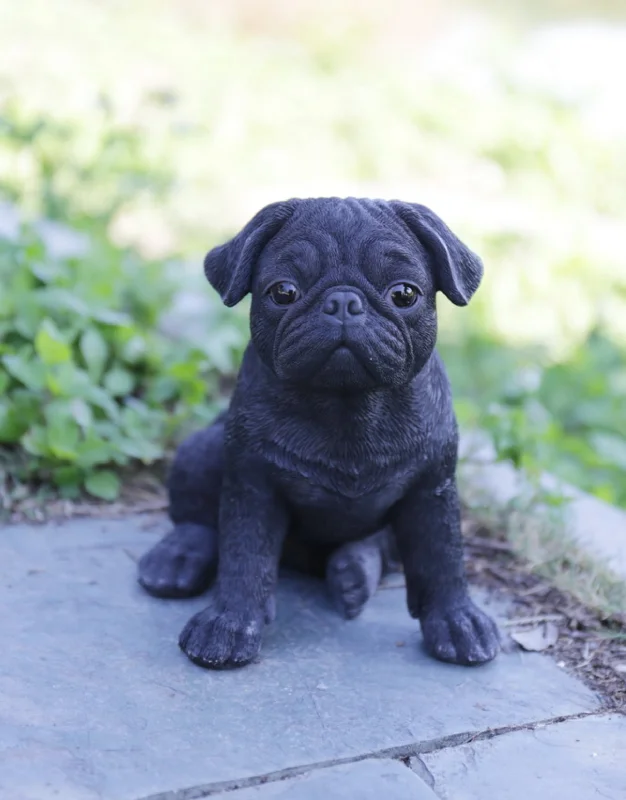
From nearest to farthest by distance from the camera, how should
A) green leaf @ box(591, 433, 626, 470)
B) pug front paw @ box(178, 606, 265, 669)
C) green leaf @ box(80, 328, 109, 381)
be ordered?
pug front paw @ box(178, 606, 265, 669), green leaf @ box(80, 328, 109, 381), green leaf @ box(591, 433, 626, 470)

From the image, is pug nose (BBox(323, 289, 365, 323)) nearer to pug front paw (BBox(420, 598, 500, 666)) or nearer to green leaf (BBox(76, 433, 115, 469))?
pug front paw (BBox(420, 598, 500, 666))

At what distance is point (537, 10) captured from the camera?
15000 mm

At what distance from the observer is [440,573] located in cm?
271

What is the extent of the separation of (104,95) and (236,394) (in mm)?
4724

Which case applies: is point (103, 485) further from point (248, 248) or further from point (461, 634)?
point (461, 634)

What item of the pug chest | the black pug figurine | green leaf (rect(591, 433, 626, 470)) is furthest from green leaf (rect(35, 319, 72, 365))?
green leaf (rect(591, 433, 626, 470))

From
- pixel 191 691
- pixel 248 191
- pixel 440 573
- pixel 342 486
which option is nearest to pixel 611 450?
pixel 440 573

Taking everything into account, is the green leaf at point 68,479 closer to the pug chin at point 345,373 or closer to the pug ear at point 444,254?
the pug chin at point 345,373

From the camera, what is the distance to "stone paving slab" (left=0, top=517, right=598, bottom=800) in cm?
213

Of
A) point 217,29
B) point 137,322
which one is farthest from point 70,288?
point 217,29

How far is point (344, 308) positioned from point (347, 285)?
3.0 inches

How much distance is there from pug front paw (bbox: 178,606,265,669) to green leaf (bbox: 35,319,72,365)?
4.37 ft

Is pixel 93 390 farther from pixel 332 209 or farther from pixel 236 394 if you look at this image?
pixel 332 209

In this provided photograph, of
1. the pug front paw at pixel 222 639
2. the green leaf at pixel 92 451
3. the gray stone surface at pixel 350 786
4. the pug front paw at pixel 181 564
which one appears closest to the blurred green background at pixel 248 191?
the green leaf at pixel 92 451
